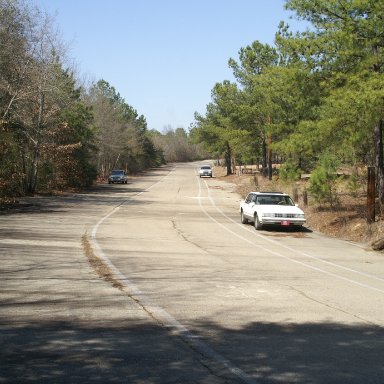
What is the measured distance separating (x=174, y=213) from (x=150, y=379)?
74.9 ft

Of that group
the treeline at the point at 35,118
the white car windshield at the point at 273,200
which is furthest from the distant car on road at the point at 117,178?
the white car windshield at the point at 273,200

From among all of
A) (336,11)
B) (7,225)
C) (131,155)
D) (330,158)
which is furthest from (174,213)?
(131,155)

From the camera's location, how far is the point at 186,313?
279 inches

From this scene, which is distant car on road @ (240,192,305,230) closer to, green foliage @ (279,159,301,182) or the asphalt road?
the asphalt road

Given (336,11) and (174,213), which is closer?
(336,11)

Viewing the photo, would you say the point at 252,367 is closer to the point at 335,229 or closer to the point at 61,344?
the point at 61,344

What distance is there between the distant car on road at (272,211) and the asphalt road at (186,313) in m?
4.64

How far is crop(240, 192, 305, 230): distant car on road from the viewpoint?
2006 cm

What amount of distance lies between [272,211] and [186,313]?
13488 mm

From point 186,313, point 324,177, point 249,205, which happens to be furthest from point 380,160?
point 186,313

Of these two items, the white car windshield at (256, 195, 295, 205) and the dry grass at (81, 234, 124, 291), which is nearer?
the dry grass at (81, 234, 124, 291)

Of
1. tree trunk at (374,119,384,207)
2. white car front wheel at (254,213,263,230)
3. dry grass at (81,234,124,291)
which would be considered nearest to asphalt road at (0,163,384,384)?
dry grass at (81,234,124,291)

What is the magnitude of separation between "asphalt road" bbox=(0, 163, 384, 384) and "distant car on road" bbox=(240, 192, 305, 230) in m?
4.64

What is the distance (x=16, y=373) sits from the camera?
4652 mm
